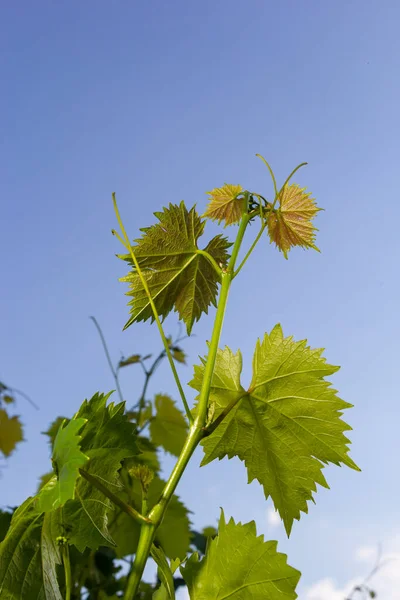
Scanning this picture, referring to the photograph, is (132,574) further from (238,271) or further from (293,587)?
(238,271)

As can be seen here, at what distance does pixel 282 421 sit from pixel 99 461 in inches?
10.6

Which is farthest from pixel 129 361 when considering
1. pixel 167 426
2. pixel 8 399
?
pixel 8 399

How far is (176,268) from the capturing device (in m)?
0.95

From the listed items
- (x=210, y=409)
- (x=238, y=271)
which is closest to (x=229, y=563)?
(x=210, y=409)

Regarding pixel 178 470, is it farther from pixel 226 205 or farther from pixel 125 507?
pixel 226 205

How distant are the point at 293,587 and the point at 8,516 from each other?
0.38m

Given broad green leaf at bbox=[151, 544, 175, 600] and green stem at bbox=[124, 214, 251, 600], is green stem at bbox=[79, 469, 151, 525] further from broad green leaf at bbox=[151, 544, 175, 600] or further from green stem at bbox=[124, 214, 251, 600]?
broad green leaf at bbox=[151, 544, 175, 600]

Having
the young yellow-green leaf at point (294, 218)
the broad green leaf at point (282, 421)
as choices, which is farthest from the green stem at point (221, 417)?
the young yellow-green leaf at point (294, 218)

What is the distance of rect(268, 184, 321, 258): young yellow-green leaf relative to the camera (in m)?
0.95

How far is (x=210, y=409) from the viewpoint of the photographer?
2.32ft

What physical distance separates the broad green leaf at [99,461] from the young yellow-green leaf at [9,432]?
2.05 m

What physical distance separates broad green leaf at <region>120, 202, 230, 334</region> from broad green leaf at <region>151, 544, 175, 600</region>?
12.3 inches

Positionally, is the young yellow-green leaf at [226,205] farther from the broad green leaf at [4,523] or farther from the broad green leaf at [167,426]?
the broad green leaf at [167,426]

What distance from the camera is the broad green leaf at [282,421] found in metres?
0.85
